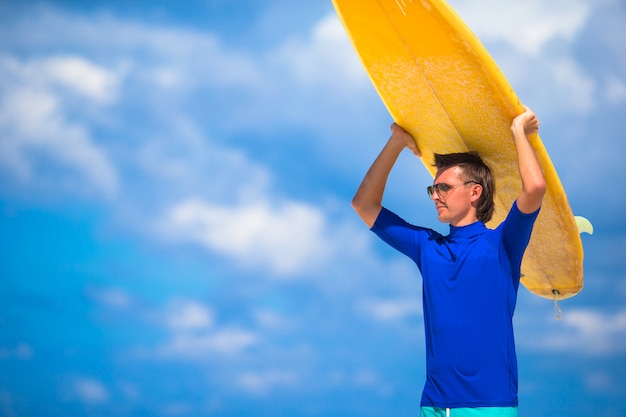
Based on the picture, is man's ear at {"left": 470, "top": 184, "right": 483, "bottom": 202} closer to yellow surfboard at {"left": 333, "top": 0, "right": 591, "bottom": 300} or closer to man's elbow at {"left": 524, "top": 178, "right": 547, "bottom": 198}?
yellow surfboard at {"left": 333, "top": 0, "right": 591, "bottom": 300}

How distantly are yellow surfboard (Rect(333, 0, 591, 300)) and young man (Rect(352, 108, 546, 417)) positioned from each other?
154 millimetres

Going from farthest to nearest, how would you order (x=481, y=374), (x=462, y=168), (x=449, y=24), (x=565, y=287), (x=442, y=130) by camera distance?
1. (x=565, y=287)
2. (x=442, y=130)
3. (x=462, y=168)
4. (x=449, y=24)
5. (x=481, y=374)

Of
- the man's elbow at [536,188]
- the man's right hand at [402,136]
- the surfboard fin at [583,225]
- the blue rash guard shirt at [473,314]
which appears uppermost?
the man's right hand at [402,136]

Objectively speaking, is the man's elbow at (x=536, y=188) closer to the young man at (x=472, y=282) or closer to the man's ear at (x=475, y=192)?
the young man at (x=472, y=282)

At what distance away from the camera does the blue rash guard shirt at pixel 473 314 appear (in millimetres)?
2723

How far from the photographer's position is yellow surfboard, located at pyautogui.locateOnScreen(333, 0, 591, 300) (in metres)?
2.95

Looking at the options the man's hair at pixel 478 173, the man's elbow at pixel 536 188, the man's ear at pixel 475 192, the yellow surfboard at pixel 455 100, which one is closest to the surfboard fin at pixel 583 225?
the yellow surfboard at pixel 455 100

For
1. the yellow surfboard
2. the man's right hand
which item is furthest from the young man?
the man's right hand

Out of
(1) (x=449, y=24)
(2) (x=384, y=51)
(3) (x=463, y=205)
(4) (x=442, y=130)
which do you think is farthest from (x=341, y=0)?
(3) (x=463, y=205)

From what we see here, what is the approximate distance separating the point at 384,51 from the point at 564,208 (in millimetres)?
1119

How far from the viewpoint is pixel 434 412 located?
2.77m

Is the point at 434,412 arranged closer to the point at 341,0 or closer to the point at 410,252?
the point at 410,252

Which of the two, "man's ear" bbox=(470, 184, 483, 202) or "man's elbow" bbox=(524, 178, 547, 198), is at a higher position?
"man's ear" bbox=(470, 184, 483, 202)

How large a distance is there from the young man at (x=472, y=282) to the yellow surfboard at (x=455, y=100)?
0.15 metres
